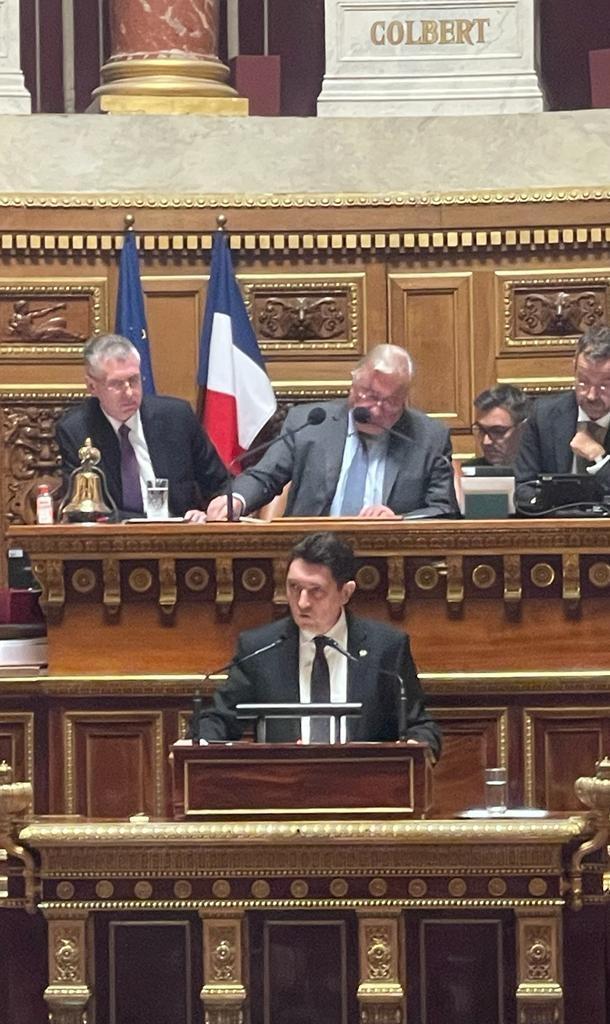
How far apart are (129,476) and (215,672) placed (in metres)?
1.26

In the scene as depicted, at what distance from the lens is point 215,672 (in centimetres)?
885

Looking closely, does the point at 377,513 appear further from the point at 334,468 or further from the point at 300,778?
the point at 300,778

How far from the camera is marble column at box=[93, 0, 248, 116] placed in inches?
487

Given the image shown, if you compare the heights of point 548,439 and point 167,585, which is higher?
point 548,439

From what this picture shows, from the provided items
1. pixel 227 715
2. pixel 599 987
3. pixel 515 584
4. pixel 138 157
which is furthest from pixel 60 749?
pixel 138 157

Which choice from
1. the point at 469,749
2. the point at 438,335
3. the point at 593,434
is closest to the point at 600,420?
the point at 593,434

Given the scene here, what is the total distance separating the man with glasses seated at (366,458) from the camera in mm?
9594

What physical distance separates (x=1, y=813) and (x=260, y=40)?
7011mm

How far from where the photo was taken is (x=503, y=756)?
8.91 m

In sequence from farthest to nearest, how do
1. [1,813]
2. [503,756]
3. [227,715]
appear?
[503,756] < [227,715] < [1,813]

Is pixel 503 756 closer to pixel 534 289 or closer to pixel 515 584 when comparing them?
pixel 515 584

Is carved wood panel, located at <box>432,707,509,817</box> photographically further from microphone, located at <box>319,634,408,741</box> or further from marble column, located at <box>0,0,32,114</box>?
marble column, located at <box>0,0,32,114</box>

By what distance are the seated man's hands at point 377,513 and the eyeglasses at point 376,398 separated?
18.3 inches

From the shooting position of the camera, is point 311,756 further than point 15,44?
No
